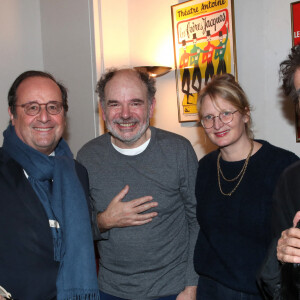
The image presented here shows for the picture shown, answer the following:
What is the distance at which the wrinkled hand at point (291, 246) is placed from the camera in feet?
4.74

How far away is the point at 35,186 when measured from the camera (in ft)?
6.40

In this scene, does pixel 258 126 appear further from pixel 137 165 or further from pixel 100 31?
pixel 100 31

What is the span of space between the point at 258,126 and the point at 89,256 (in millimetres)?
1953

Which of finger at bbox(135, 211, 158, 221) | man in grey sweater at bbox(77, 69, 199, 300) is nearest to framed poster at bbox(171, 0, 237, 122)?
man in grey sweater at bbox(77, 69, 199, 300)

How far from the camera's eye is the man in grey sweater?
84.5 inches

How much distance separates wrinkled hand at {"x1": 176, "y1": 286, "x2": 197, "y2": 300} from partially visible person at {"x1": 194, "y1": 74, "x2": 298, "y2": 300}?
68mm

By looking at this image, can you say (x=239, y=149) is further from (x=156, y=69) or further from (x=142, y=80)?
(x=156, y=69)

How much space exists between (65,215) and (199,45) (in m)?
2.38

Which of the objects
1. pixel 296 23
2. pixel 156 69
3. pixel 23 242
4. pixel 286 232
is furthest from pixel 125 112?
pixel 156 69

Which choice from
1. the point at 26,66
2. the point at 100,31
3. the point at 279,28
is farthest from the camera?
the point at 26,66

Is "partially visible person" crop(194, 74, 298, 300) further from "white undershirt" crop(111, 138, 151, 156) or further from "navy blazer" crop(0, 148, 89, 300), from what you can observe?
"navy blazer" crop(0, 148, 89, 300)

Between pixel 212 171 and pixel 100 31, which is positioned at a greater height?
pixel 100 31

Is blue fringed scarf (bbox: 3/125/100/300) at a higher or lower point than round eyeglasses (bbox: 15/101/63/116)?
lower

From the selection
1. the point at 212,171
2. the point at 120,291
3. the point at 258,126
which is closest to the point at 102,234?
the point at 120,291
